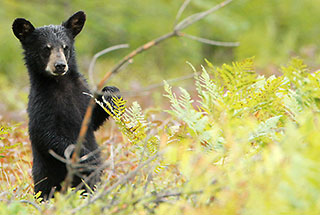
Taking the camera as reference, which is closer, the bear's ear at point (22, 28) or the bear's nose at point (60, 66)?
the bear's nose at point (60, 66)

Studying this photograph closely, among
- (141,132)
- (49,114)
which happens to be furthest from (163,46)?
(141,132)

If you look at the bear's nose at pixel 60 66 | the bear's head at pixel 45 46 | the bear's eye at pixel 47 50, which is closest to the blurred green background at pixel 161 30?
the bear's head at pixel 45 46

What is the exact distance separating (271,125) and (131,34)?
41.2 feet

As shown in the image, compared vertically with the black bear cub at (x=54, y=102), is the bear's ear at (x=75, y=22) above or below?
above

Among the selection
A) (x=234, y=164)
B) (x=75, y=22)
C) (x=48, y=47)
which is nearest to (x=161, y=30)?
(x=75, y=22)

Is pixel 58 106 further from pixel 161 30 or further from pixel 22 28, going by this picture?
pixel 161 30

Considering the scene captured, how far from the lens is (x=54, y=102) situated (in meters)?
4.17

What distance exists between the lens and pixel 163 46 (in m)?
15.6

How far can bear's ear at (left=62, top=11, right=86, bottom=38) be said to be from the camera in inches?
181

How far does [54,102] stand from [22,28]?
0.79 meters

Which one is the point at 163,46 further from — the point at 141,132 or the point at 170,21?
the point at 141,132

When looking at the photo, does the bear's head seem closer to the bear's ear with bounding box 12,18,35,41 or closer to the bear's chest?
the bear's ear with bounding box 12,18,35,41

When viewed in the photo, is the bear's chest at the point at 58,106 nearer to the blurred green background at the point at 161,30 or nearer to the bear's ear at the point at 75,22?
the bear's ear at the point at 75,22

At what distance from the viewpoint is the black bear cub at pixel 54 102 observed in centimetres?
402
